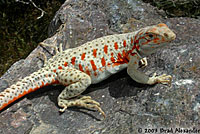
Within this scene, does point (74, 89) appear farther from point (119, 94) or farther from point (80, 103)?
point (119, 94)

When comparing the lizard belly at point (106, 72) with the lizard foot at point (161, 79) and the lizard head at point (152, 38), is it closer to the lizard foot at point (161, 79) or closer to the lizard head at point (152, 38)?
the lizard head at point (152, 38)

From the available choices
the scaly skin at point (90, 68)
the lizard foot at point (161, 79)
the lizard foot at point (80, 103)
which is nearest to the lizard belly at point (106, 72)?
the scaly skin at point (90, 68)

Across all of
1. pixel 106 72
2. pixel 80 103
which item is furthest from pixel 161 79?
pixel 80 103

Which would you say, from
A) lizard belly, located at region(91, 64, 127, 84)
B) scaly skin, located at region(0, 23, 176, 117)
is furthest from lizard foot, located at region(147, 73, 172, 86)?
lizard belly, located at region(91, 64, 127, 84)

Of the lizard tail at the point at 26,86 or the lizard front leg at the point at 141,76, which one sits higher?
the lizard tail at the point at 26,86

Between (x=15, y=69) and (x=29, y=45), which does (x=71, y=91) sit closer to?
(x=15, y=69)
